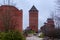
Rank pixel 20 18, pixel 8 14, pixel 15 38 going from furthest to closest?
1. pixel 20 18
2. pixel 8 14
3. pixel 15 38

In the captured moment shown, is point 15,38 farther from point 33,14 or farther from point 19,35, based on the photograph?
point 33,14

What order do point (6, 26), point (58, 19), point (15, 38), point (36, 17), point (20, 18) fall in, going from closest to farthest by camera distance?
point (58, 19), point (15, 38), point (6, 26), point (20, 18), point (36, 17)

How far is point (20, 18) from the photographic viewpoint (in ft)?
154

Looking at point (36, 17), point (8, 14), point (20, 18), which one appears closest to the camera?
point (8, 14)

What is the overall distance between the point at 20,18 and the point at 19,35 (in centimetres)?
3338

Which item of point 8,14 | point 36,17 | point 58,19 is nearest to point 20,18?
point 36,17

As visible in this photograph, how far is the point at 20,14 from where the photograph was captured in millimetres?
47469

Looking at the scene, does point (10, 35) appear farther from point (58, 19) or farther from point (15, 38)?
point (58, 19)

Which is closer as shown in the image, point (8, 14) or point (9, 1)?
point (9, 1)

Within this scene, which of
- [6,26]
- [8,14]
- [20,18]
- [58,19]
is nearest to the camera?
[58,19]

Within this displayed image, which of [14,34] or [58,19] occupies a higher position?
[58,19]

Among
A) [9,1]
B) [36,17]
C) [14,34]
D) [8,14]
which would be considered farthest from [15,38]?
[36,17]

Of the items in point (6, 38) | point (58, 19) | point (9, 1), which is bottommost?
point (6, 38)

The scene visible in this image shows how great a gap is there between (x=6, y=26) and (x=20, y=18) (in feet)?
90.7
